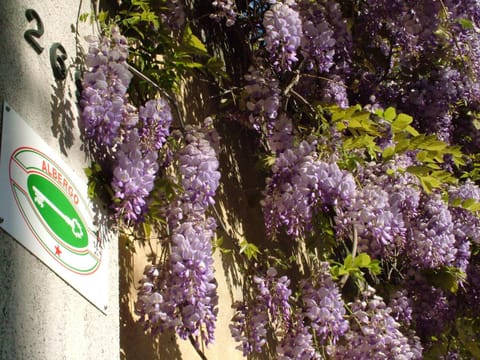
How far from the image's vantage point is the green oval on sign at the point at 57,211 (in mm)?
1465

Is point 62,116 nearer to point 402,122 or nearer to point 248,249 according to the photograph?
point 248,249

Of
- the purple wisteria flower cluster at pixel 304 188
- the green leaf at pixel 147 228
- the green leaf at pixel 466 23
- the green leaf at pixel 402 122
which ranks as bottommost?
the green leaf at pixel 147 228

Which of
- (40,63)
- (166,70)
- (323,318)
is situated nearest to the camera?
(40,63)

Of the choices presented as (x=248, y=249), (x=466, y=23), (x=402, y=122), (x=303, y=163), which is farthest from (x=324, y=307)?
(x=466, y=23)

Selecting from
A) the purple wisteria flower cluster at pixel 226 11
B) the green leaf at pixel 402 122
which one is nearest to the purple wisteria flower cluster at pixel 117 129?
the purple wisteria flower cluster at pixel 226 11

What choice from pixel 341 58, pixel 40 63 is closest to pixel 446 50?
pixel 341 58

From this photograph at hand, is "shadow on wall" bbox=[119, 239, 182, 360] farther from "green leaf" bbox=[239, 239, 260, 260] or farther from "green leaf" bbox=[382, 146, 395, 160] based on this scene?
"green leaf" bbox=[382, 146, 395, 160]

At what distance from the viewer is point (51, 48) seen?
65.7 inches

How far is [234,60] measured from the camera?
130 inches

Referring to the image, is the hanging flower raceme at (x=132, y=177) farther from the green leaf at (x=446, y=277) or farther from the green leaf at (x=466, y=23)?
the green leaf at (x=466, y=23)

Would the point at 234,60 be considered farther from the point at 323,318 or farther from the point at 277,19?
the point at 323,318

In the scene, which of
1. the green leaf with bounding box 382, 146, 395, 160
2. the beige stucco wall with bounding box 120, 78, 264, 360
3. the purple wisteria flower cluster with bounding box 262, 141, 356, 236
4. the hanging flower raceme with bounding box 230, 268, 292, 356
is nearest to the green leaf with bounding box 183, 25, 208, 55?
the beige stucco wall with bounding box 120, 78, 264, 360

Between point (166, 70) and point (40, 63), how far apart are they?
0.81 metres

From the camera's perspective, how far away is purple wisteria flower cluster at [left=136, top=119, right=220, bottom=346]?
6.46ft
